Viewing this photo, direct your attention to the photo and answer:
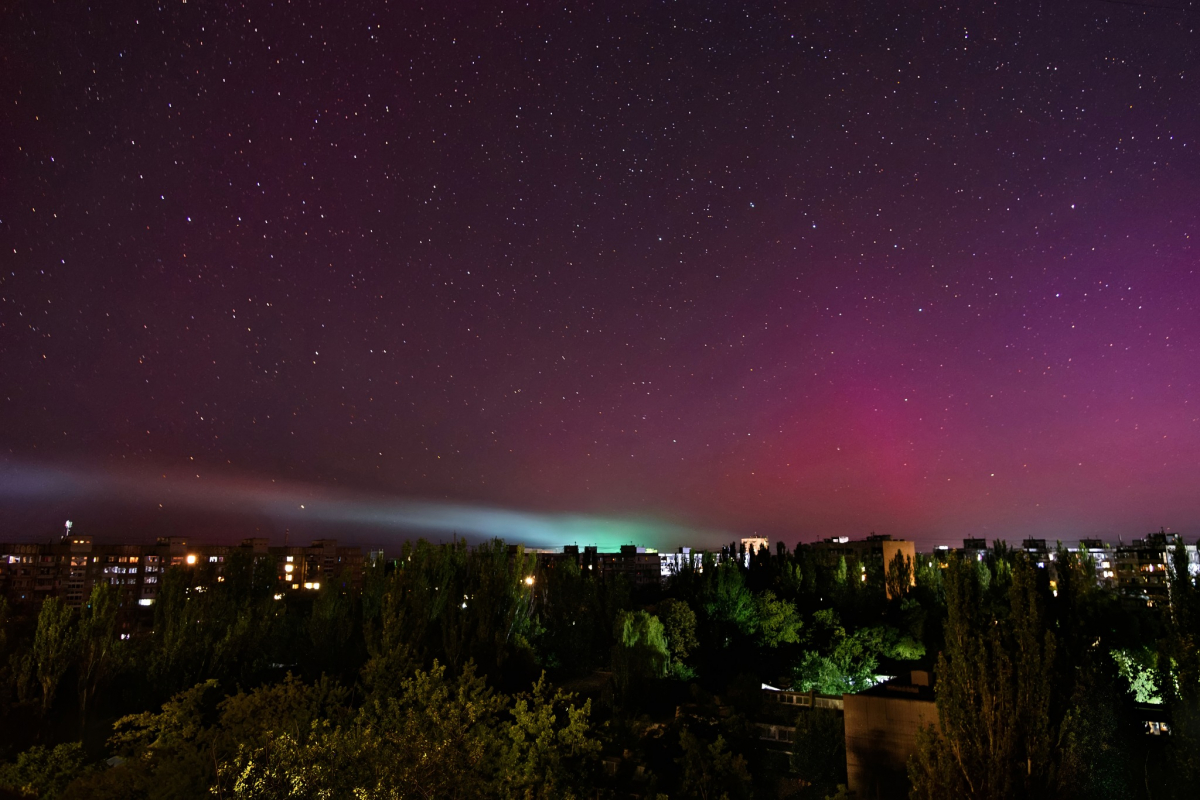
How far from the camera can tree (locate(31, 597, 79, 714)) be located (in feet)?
103

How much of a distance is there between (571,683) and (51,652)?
23.8m

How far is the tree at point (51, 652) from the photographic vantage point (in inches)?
1235

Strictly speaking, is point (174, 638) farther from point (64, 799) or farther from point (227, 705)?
point (64, 799)

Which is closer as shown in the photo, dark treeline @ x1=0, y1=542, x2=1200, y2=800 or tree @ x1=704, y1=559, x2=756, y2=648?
dark treeline @ x1=0, y1=542, x2=1200, y2=800

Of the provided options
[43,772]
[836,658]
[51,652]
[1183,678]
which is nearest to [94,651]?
[51,652]

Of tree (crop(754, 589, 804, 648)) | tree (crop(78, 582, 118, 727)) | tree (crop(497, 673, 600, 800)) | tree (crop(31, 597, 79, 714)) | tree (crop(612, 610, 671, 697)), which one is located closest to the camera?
tree (crop(497, 673, 600, 800))

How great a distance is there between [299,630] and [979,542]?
110 meters

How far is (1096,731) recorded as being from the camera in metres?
19.8

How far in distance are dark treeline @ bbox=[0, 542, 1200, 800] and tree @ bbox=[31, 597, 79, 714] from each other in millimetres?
121

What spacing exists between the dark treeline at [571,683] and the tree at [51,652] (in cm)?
12

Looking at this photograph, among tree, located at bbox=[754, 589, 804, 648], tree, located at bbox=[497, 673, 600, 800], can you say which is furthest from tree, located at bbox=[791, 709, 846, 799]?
tree, located at bbox=[754, 589, 804, 648]

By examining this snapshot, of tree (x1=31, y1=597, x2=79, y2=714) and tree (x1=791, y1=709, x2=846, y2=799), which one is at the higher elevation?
tree (x1=31, y1=597, x2=79, y2=714)

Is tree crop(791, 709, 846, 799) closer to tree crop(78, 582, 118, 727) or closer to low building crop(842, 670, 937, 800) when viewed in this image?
low building crop(842, 670, 937, 800)

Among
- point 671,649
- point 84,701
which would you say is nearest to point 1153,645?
point 671,649
